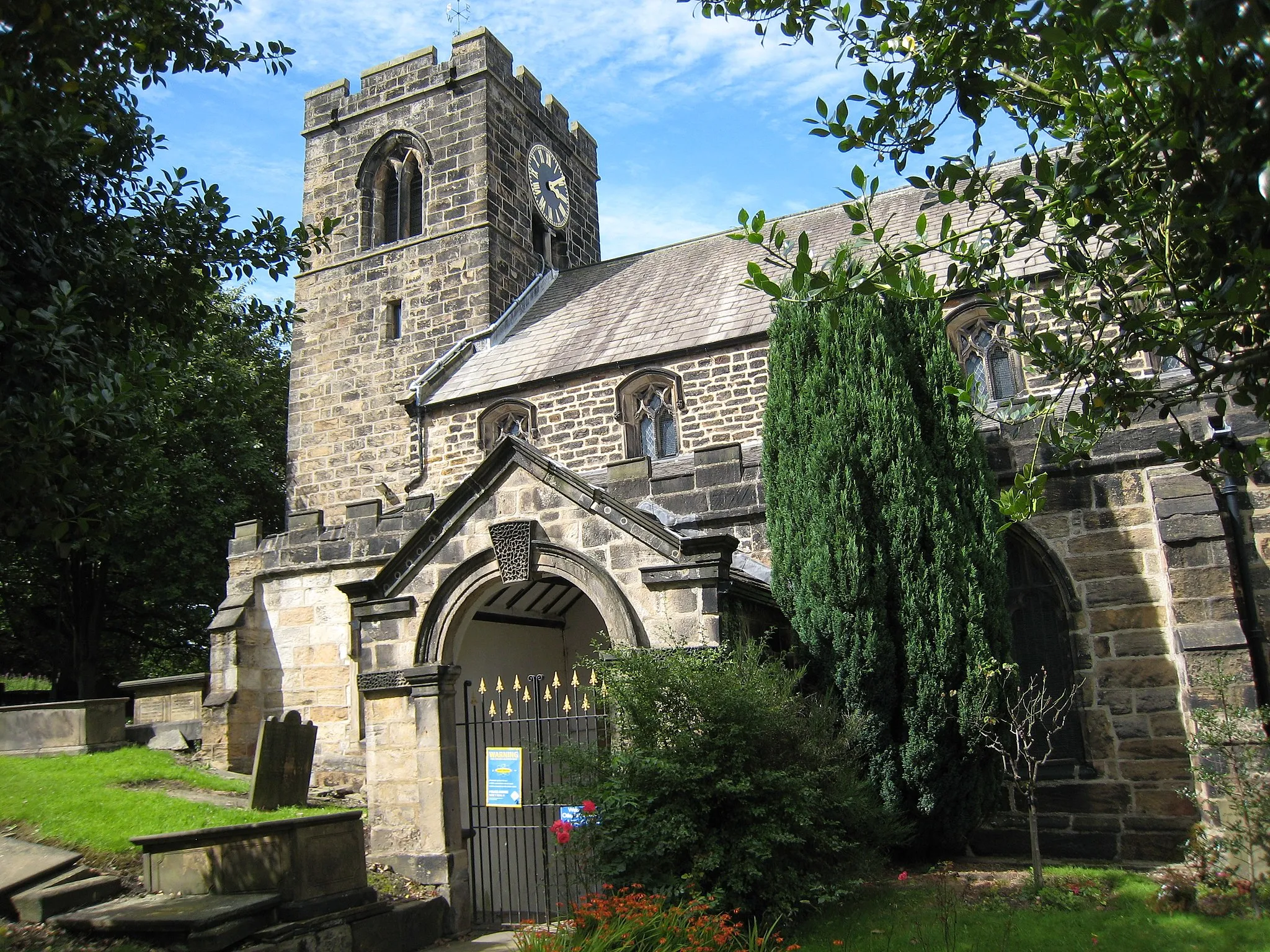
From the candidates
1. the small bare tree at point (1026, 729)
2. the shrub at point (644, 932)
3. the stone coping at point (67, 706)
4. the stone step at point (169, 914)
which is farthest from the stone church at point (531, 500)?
the shrub at point (644, 932)

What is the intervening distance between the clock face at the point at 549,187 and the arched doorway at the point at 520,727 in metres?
14.3

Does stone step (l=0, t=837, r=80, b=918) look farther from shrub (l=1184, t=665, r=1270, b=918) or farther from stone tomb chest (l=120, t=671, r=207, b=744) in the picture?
shrub (l=1184, t=665, r=1270, b=918)

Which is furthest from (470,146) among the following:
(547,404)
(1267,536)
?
(1267,536)

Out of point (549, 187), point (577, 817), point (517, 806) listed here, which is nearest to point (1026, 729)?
point (577, 817)

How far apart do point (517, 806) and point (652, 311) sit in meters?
11.2

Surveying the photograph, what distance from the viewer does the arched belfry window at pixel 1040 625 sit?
10.8 metres

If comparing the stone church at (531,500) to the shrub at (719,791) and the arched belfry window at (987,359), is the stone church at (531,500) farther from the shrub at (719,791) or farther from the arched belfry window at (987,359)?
the shrub at (719,791)

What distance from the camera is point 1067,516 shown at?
11.0m

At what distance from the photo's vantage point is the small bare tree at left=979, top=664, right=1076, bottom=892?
860 centimetres

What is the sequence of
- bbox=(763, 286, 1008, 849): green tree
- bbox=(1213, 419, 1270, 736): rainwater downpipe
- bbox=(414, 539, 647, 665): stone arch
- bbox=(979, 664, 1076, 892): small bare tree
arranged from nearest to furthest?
bbox=(979, 664, 1076, 892): small bare tree
bbox=(763, 286, 1008, 849): green tree
bbox=(1213, 419, 1270, 736): rainwater downpipe
bbox=(414, 539, 647, 665): stone arch

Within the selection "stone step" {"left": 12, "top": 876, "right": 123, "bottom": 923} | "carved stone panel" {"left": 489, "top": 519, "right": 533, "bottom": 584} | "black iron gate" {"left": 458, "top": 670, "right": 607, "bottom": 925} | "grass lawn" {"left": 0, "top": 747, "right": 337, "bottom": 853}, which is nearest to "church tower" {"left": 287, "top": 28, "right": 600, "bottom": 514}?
"grass lawn" {"left": 0, "top": 747, "right": 337, "bottom": 853}

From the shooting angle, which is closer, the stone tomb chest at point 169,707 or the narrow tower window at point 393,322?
the stone tomb chest at point 169,707

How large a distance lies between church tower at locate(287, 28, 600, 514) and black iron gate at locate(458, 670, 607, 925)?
1013 cm

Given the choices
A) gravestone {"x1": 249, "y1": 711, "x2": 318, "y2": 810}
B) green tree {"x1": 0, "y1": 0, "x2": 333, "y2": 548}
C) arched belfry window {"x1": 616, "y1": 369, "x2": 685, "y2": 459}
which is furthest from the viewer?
arched belfry window {"x1": 616, "y1": 369, "x2": 685, "y2": 459}
